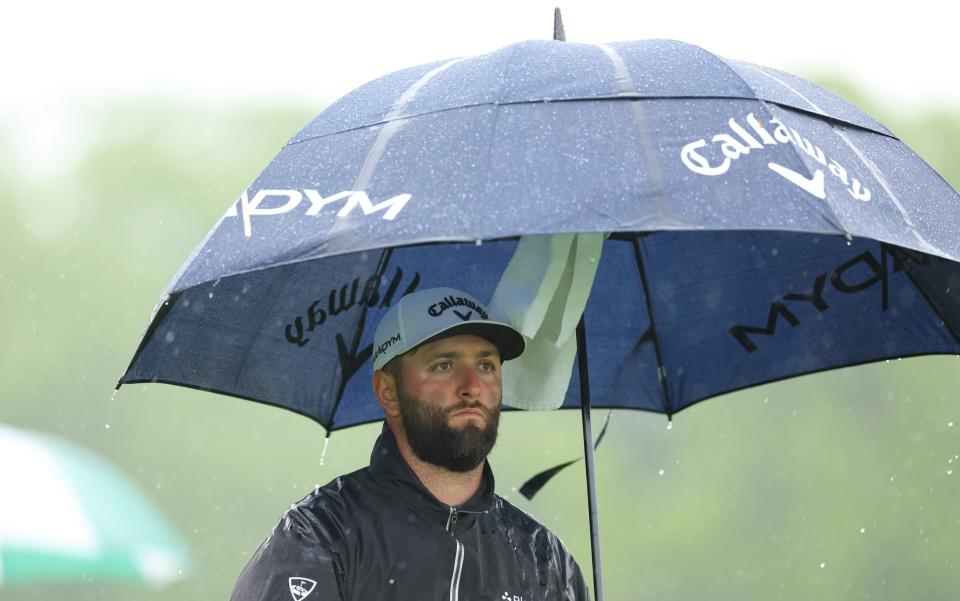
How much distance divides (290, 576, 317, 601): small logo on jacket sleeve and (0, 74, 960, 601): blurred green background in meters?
19.8

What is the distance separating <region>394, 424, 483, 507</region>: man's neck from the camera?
413cm

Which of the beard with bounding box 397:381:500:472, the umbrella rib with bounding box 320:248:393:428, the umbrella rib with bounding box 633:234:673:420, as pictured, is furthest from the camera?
the umbrella rib with bounding box 633:234:673:420

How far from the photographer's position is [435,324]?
4.14m

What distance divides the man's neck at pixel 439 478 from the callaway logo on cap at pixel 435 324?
27cm

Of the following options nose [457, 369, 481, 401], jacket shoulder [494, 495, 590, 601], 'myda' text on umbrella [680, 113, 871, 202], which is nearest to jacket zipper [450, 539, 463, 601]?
jacket shoulder [494, 495, 590, 601]

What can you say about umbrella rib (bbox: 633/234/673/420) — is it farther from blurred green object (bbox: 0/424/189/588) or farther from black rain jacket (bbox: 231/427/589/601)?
blurred green object (bbox: 0/424/189/588)

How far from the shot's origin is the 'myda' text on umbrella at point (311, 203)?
10.3ft

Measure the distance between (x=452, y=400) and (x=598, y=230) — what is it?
3.98 feet

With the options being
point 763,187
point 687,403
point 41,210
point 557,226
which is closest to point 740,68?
point 763,187

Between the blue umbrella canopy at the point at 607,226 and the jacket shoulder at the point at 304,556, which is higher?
the blue umbrella canopy at the point at 607,226

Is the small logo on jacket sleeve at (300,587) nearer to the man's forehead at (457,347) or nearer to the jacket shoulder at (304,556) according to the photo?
the jacket shoulder at (304,556)

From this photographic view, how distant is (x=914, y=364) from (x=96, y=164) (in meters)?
15.5

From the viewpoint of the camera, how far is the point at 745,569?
25.0 meters

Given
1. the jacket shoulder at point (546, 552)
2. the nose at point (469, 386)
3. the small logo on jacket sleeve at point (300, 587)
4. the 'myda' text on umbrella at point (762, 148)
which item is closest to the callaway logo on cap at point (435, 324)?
the nose at point (469, 386)
